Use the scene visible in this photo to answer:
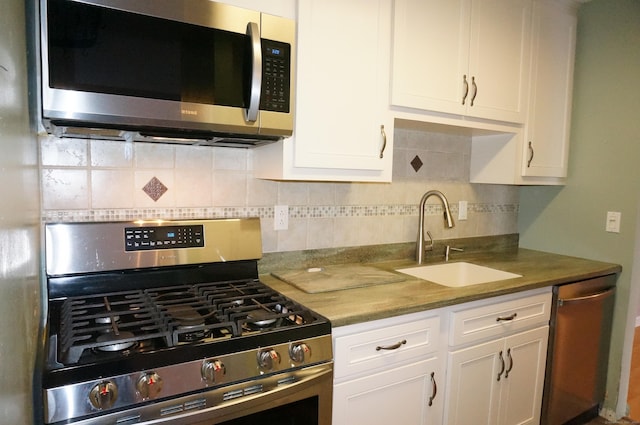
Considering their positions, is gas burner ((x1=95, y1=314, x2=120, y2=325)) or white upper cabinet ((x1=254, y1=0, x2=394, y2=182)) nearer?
gas burner ((x1=95, y1=314, x2=120, y2=325))

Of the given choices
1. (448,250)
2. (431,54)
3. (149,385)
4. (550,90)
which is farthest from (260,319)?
(550,90)

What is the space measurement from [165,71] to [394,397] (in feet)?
4.40

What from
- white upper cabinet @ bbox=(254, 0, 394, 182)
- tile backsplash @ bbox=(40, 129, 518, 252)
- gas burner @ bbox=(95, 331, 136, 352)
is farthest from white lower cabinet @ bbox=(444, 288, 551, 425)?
gas burner @ bbox=(95, 331, 136, 352)

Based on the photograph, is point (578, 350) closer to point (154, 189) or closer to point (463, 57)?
point (463, 57)

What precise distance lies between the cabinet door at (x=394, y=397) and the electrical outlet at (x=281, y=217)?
0.75 metres

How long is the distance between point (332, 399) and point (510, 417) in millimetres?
1085

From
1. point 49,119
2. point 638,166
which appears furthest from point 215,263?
point 638,166

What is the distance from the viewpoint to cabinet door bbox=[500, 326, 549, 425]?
5.92ft

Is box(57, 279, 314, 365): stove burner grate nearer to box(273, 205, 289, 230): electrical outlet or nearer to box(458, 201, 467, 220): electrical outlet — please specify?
box(273, 205, 289, 230): electrical outlet

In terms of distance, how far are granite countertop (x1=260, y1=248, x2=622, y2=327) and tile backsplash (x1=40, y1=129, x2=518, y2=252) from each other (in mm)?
200

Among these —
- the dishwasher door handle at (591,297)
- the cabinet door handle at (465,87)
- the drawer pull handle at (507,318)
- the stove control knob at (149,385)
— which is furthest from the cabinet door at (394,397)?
the cabinet door handle at (465,87)

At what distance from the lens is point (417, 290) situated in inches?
63.5

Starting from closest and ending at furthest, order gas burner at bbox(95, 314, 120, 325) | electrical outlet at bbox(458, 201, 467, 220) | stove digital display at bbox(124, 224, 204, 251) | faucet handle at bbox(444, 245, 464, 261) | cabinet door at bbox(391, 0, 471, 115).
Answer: gas burner at bbox(95, 314, 120, 325), stove digital display at bbox(124, 224, 204, 251), cabinet door at bbox(391, 0, 471, 115), faucet handle at bbox(444, 245, 464, 261), electrical outlet at bbox(458, 201, 467, 220)

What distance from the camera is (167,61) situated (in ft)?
3.88
